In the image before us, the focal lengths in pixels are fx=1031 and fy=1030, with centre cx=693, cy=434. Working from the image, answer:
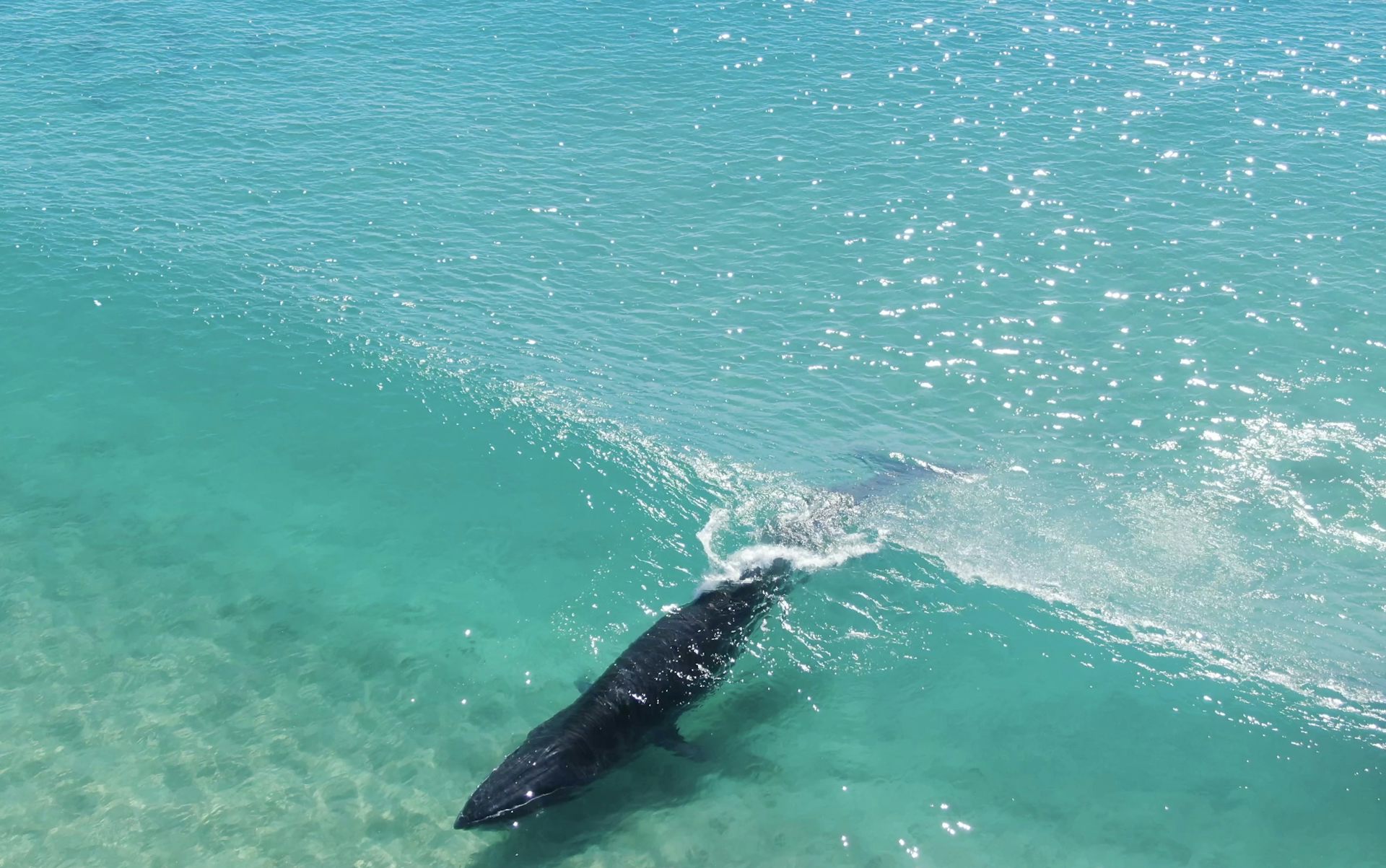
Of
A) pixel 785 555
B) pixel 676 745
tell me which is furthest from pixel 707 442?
pixel 676 745

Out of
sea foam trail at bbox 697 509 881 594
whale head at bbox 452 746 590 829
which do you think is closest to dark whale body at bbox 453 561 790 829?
whale head at bbox 452 746 590 829

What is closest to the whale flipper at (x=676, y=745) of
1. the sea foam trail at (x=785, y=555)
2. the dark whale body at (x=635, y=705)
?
the dark whale body at (x=635, y=705)

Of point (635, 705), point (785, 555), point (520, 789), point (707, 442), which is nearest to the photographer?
point (520, 789)

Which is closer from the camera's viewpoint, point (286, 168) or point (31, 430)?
point (31, 430)

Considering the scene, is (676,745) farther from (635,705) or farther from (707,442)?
(707,442)

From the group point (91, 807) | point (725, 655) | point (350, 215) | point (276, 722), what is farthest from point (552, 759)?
point (350, 215)

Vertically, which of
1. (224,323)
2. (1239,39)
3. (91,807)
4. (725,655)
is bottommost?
(91,807)

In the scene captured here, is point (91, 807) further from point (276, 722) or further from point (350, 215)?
point (350, 215)
